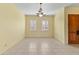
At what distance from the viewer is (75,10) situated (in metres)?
6.86

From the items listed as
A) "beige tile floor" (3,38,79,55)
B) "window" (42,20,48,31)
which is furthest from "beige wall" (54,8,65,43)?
"window" (42,20,48,31)

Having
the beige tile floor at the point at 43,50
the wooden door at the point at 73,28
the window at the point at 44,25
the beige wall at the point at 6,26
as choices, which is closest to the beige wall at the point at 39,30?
the window at the point at 44,25

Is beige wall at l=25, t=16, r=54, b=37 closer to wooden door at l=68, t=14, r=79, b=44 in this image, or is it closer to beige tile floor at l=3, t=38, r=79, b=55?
wooden door at l=68, t=14, r=79, b=44

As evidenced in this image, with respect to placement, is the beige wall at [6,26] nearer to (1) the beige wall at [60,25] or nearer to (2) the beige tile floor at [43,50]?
(2) the beige tile floor at [43,50]

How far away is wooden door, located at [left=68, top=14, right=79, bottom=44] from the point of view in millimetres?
7160

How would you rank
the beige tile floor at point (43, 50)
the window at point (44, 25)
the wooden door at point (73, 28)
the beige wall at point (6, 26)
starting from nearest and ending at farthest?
the beige tile floor at point (43, 50) → the beige wall at point (6, 26) → the wooden door at point (73, 28) → the window at point (44, 25)

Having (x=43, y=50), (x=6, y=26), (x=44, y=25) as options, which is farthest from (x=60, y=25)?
(x=6, y=26)

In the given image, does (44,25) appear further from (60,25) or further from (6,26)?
(6,26)

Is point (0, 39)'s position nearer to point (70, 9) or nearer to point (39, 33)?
point (70, 9)

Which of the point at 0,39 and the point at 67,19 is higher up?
the point at 67,19

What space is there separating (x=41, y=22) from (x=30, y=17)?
3.12 ft

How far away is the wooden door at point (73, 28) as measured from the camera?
7160mm

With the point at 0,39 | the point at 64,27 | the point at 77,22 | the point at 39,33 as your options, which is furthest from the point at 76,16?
the point at 0,39

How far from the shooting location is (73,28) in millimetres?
7312
